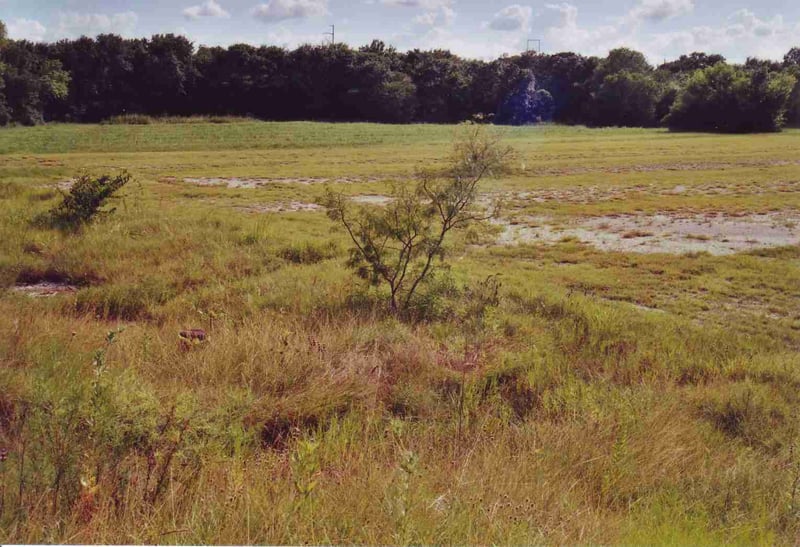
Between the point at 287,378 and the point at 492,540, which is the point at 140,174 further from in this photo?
the point at 492,540

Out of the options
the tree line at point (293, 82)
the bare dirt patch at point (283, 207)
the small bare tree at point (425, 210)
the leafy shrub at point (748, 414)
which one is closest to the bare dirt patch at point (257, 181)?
the tree line at point (293, 82)

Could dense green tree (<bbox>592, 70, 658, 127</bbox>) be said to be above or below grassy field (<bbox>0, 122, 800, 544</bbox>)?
above

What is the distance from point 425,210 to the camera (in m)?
9.08

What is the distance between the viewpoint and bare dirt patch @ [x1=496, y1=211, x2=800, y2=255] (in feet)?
48.5

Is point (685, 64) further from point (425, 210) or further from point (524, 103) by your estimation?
point (425, 210)

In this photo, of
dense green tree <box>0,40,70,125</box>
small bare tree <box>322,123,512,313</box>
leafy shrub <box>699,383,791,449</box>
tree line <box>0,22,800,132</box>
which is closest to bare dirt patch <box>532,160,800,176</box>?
tree line <box>0,22,800,132</box>

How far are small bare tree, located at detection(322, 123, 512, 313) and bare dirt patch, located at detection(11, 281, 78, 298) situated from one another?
4.11 meters

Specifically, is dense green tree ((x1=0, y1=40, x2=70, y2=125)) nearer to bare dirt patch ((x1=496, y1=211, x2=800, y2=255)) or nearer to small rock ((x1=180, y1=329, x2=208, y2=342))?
small rock ((x1=180, y1=329, x2=208, y2=342))

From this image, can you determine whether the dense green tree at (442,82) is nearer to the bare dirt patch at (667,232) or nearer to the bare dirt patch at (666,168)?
the bare dirt patch at (667,232)

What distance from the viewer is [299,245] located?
12133 millimetres

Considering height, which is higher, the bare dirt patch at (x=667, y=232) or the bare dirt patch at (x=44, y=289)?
the bare dirt patch at (x=667, y=232)

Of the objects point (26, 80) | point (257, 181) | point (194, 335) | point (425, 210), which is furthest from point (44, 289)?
point (257, 181)

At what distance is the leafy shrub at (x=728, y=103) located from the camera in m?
52.5

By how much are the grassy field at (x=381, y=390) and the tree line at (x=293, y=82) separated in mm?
4095
